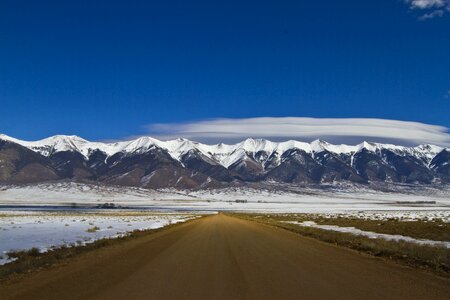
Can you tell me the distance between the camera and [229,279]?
12.7m

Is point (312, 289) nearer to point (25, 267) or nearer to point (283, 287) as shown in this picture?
point (283, 287)

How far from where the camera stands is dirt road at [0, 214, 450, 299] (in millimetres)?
10664

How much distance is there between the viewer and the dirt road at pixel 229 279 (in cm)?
1066

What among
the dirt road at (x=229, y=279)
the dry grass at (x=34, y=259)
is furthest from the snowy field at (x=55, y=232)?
the dirt road at (x=229, y=279)

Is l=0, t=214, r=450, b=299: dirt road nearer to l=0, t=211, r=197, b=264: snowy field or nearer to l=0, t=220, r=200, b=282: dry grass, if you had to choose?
l=0, t=220, r=200, b=282: dry grass

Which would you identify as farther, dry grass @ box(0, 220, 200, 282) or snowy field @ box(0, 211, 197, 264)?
snowy field @ box(0, 211, 197, 264)

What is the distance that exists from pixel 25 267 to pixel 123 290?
210 inches

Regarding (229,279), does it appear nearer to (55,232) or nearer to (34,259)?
(34,259)

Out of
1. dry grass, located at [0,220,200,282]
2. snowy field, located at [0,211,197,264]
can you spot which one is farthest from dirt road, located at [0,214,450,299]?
snowy field, located at [0,211,197,264]

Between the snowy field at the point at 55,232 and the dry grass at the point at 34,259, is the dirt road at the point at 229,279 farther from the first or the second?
the snowy field at the point at 55,232

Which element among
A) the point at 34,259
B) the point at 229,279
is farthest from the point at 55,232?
the point at 229,279

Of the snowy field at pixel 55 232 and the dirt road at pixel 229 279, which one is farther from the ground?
the dirt road at pixel 229 279

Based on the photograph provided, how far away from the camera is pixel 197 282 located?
1229cm

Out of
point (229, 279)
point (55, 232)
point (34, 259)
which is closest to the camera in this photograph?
point (229, 279)
